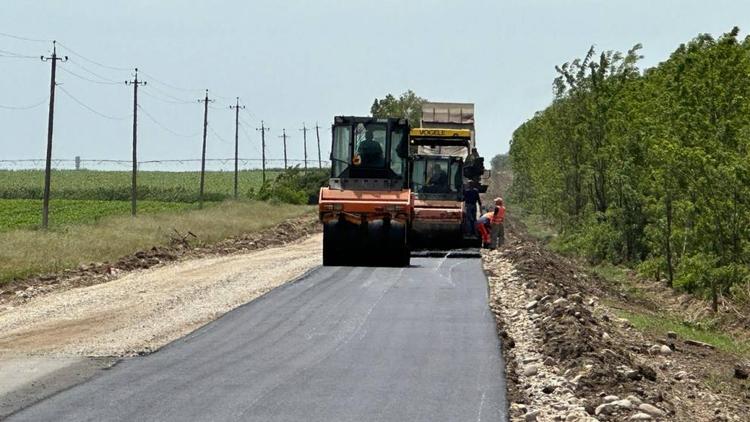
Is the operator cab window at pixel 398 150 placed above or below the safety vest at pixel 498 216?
above

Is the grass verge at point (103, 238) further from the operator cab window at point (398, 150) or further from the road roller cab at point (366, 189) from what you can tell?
the operator cab window at point (398, 150)

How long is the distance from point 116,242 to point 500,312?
19.9m

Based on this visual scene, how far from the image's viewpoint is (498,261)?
30328 millimetres

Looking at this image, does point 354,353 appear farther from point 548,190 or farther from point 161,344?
point 548,190

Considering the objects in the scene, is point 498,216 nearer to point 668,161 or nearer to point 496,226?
point 496,226

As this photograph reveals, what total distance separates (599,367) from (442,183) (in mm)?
20107

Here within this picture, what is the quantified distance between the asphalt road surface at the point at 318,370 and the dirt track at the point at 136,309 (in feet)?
2.23

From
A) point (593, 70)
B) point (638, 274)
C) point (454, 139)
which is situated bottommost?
point (638, 274)

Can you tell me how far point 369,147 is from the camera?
88.1 ft

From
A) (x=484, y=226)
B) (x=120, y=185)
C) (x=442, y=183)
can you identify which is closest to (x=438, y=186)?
(x=442, y=183)

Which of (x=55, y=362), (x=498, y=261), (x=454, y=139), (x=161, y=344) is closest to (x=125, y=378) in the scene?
(x=55, y=362)

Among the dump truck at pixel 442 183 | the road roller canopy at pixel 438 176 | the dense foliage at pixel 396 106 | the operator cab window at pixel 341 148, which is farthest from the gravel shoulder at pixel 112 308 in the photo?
the dense foliage at pixel 396 106

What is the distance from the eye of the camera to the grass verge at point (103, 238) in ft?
95.5

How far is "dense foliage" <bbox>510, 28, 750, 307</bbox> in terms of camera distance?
25203mm
